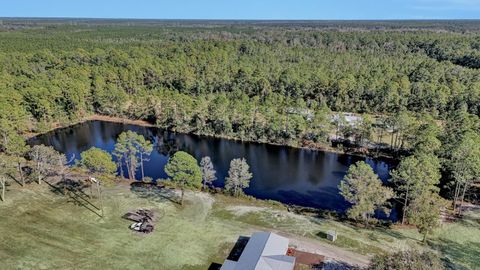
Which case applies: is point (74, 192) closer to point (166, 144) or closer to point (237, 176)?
point (237, 176)

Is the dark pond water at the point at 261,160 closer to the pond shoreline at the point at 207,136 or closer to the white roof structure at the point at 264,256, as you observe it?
the pond shoreline at the point at 207,136

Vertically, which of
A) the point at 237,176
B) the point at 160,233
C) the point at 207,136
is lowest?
the point at 207,136

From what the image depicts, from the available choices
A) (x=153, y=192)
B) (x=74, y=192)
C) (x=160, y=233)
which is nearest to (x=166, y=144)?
(x=153, y=192)

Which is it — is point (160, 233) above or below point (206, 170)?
below

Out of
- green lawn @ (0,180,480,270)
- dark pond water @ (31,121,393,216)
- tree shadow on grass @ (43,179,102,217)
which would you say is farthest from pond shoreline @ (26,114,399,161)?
tree shadow on grass @ (43,179,102,217)

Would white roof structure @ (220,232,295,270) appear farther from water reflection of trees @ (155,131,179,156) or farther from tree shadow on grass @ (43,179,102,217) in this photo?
water reflection of trees @ (155,131,179,156)

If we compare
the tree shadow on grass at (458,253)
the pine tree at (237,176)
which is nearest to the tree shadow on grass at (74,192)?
the pine tree at (237,176)

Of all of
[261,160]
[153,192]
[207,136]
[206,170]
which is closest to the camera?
[153,192]

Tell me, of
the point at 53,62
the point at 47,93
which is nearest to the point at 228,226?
the point at 47,93
